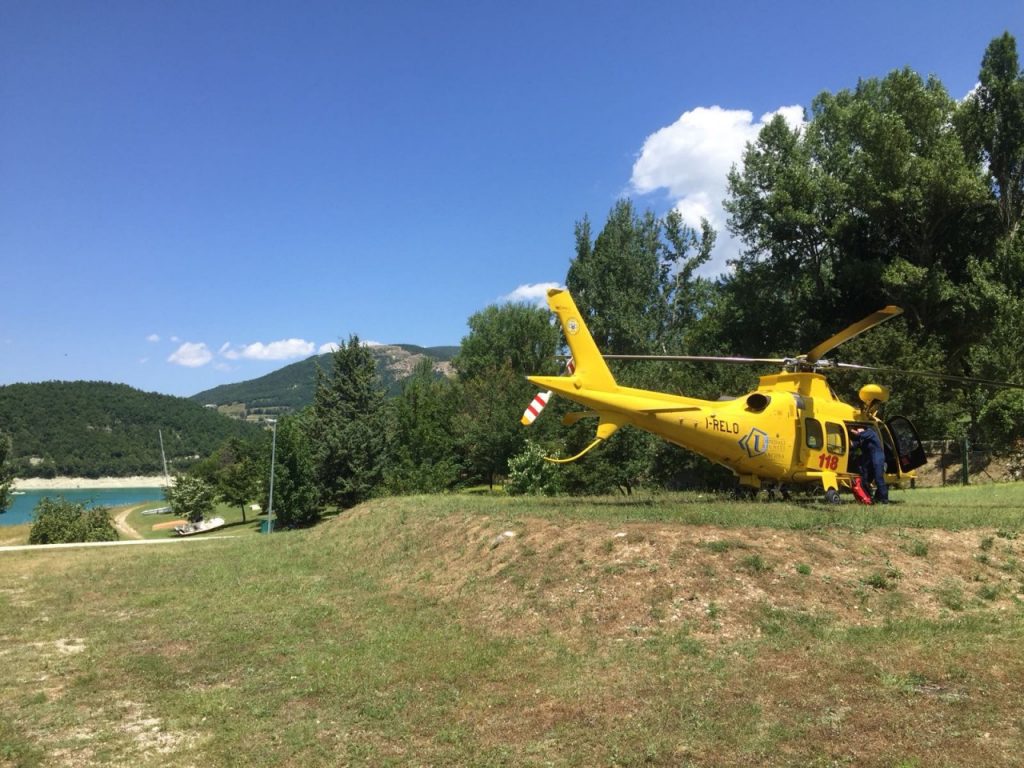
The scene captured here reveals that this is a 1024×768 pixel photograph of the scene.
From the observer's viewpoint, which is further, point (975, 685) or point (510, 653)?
point (510, 653)

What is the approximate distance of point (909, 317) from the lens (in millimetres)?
33219

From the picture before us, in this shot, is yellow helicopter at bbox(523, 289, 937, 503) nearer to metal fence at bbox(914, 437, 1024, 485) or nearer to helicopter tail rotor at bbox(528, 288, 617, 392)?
helicopter tail rotor at bbox(528, 288, 617, 392)

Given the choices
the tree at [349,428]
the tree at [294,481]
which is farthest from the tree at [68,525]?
the tree at [349,428]

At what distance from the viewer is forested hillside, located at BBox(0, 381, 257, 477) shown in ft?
490

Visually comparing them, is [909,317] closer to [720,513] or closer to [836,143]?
[836,143]

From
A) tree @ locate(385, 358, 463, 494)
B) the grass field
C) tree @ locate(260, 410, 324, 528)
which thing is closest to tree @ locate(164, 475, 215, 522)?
tree @ locate(260, 410, 324, 528)

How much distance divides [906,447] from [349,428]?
3297 centimetres

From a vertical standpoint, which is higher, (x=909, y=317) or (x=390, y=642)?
(x=909, y=317)

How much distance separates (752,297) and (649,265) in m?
11.4

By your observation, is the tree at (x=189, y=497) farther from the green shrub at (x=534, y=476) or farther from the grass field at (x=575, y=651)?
the grass field at (x=575, y=651)

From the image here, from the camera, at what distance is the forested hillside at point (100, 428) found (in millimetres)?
149375

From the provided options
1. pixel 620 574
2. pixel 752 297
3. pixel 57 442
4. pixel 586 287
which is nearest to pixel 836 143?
pixel 752 297

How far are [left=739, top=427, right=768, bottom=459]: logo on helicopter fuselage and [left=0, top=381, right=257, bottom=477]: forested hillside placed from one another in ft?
472

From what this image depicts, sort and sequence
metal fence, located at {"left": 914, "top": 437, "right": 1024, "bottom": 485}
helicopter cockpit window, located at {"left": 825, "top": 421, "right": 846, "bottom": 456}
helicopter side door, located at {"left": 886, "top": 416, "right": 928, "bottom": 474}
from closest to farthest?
1. helicopter cockpit window, located at {"left": 825, "top": 421, "right": 846, "bottom": 456}
2. helicopter side door, located at {"left": 886, "top": 416, "right": 928, "bottom": 474}
3. metal fence, located at {"left": 914, "top": 437, "right": 1024, "bottom": 485}
